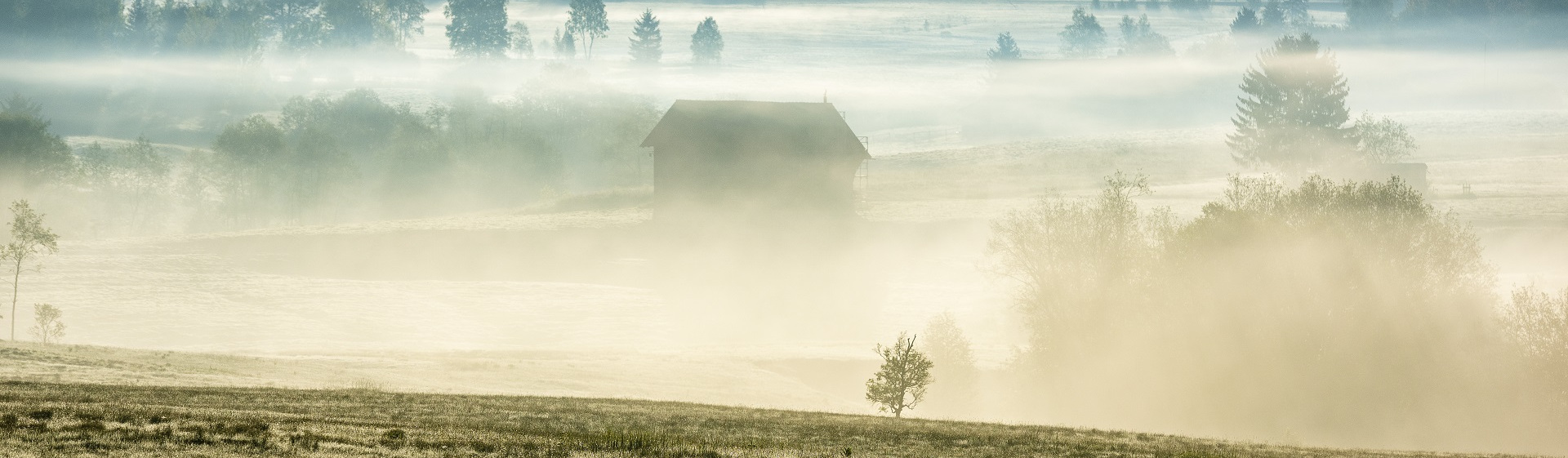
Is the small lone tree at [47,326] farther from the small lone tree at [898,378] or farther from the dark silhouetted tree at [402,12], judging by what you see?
the dark silhouetted tree at [402,12]

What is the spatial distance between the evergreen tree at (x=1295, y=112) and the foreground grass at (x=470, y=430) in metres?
92.4

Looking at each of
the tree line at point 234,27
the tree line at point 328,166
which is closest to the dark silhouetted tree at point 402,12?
the tree line at point 234,27

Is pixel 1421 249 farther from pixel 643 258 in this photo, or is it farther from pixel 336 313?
pixel 336 313

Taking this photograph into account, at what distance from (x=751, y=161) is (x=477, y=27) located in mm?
116191

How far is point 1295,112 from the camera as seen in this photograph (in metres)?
111

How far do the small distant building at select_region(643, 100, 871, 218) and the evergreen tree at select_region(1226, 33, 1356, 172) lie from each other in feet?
161

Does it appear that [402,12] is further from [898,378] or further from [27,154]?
[898,378]

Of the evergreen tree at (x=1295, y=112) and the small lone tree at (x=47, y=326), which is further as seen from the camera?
the evergreen tree at (x=1295, y=112)

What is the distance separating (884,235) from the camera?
81688 millimetres

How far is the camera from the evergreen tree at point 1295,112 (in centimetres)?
10944

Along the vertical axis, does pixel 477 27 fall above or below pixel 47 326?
above

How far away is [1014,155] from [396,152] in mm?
62715

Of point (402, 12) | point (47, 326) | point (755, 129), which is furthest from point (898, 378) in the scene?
point (402, 12)

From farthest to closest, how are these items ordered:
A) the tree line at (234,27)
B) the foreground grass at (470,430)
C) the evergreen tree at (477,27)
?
the evergreen tree at (477,27) < the tree line at (234,27) < the foreground grass at (470,430)
